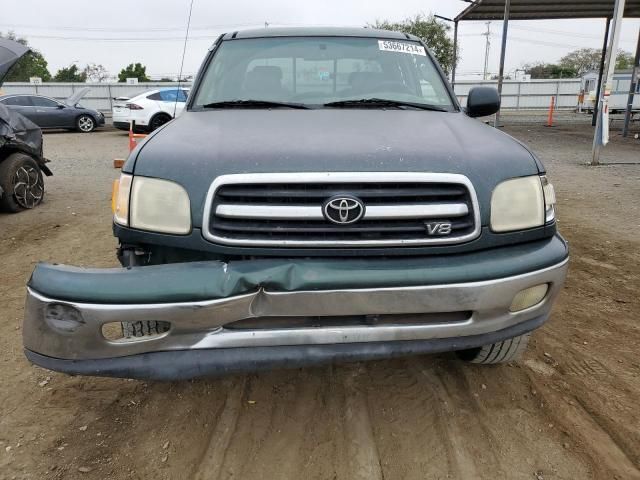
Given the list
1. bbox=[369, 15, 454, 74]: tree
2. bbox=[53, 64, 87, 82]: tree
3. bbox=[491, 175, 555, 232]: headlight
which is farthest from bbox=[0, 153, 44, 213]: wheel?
bbox=[53, 64, 87, 82]: tree

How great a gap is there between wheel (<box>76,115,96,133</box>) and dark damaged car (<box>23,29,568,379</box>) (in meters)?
17.9

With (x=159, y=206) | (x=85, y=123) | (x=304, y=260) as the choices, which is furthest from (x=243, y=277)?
(x=85, y=123)

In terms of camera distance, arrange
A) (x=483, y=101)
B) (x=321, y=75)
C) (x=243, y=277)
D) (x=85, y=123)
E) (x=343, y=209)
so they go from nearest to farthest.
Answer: (x=243, y=277), (x=343, y=209), (x=321, y=75), (x=483, y=101), (x=85, y=123)

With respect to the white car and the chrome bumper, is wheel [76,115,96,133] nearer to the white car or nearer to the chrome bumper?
the white car

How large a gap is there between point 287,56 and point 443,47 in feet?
120

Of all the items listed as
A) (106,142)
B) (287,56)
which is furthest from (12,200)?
(106,142)

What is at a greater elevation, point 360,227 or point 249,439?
point 360,227

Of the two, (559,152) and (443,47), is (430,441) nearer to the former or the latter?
(559,152)

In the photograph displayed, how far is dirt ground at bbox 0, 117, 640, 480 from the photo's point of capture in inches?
87.9

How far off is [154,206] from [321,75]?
175cm

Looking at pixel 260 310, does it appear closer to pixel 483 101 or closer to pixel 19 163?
pixel 483 101

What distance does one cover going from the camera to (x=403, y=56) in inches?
146

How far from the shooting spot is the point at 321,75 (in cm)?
345

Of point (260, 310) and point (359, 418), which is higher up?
point (260, 310)
